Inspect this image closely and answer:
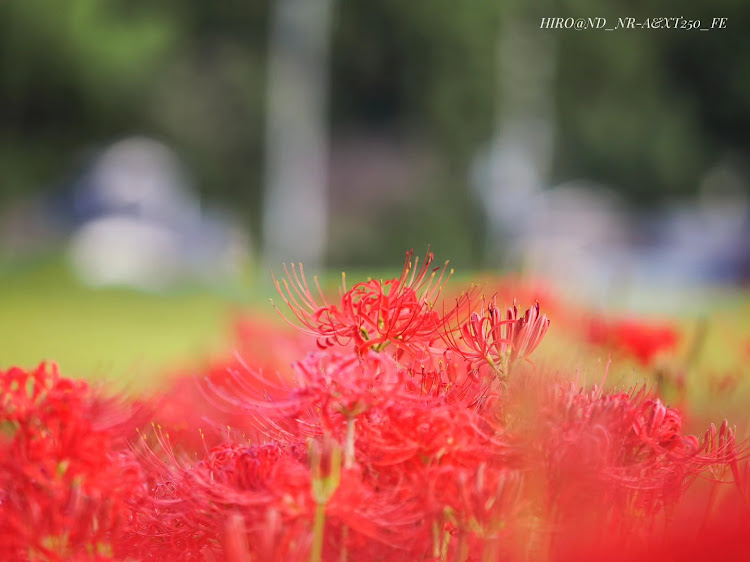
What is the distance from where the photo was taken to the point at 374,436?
2.67 feet

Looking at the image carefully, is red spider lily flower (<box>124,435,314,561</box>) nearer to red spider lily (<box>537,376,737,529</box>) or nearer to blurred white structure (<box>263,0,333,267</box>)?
red spider lily (<box>537,376,737,529</box>)

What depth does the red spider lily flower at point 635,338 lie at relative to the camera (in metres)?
1.79

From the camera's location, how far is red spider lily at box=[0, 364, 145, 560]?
787 millimetres

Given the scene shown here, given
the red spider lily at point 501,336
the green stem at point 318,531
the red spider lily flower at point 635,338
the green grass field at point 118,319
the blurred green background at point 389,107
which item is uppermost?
the blurred green background at point 389,107

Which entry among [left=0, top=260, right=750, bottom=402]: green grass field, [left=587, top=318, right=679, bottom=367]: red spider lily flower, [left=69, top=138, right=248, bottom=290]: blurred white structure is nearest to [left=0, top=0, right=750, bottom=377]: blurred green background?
[left=69, top=138, right=248, bottom=290]: blurred white structure

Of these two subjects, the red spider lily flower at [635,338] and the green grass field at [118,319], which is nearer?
the red spider lily flower at [635,338]

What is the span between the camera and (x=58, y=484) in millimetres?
795

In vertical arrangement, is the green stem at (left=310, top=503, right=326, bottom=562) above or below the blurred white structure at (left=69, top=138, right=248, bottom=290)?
above

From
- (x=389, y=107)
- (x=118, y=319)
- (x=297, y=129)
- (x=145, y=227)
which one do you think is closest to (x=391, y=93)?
(x=389, y=107)

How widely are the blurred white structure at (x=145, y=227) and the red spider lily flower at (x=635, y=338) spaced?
43.0 ft

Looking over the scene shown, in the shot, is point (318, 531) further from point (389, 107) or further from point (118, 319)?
point (389, 107)

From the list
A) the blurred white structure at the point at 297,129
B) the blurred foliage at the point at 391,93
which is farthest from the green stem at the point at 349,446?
the blurred foliage at the point at 391,93

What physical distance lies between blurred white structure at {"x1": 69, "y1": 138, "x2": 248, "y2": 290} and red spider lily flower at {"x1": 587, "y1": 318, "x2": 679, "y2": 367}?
13121 mm

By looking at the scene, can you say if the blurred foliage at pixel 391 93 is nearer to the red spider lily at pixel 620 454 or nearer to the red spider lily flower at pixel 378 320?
the red spider lily flower at pixel 378 320
